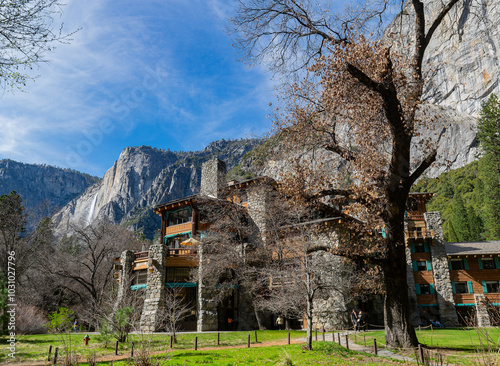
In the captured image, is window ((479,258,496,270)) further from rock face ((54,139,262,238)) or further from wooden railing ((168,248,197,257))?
rock face ((54,139,262,238))

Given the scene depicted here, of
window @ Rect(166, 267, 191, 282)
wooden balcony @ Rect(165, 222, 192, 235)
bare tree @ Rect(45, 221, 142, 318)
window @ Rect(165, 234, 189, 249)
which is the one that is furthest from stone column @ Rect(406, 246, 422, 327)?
bare tree @ Rect(45, 221, 142, 318)

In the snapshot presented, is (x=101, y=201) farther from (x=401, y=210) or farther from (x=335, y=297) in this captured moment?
(x=401, y=210)

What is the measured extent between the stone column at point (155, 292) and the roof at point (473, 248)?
28283mm

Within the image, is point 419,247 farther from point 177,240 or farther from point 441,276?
point 177,240

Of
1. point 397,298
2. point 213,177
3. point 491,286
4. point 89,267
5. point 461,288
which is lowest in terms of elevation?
point 397,298

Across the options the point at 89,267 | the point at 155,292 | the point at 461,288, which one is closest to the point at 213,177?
the point at 155,292

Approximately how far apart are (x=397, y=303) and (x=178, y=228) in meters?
23.1

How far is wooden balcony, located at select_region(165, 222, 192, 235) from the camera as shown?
32050 mm

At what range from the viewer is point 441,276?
3447 cm

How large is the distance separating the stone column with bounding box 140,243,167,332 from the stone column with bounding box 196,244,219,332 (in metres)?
2.86

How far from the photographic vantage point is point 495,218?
4750cm

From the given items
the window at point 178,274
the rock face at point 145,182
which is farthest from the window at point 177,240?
the rock face at point 145,182

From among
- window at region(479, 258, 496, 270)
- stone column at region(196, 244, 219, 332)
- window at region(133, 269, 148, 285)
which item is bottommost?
stone column at region(196, 244, 219, 332)

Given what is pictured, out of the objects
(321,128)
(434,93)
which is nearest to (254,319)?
(321,128)
